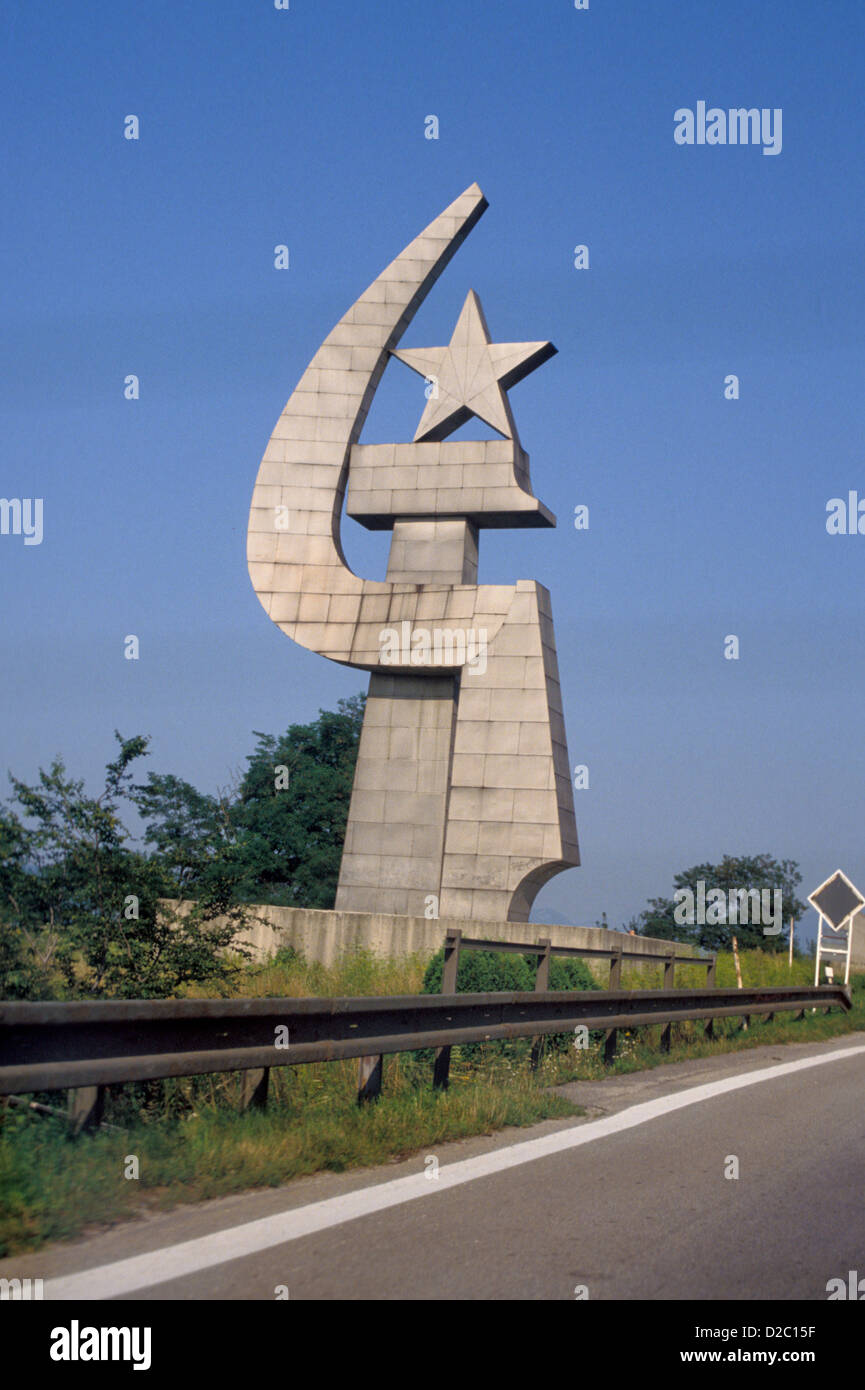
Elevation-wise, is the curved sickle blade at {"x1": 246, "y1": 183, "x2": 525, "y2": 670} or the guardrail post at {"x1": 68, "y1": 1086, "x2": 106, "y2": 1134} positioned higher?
the curved sickle blade at {"x1": 246, "y1": 183, "x2": 525, "y2": 670}

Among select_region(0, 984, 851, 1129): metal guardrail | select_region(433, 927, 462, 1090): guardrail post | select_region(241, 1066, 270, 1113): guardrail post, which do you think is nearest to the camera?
select_region(0, 984, 851, 1129): metal guardrail

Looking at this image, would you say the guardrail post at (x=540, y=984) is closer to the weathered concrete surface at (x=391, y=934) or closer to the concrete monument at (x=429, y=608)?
the weathered concrete surface at (x=391, y=934)

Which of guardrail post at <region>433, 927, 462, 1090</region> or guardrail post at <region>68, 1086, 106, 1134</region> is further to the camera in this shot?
guardrail post at <region>433, 927, 462, 1090</region>

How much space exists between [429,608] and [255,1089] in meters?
25.1

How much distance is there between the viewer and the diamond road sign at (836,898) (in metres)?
26.2

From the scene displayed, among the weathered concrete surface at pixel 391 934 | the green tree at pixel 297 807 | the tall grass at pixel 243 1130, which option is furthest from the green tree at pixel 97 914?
the green tree at pixel 297 807

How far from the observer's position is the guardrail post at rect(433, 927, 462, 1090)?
411 inches

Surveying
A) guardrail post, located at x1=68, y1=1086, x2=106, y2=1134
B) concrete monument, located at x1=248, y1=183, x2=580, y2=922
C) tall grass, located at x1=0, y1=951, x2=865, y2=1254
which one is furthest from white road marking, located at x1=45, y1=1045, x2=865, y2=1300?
concrete monument, located at x1=248, y1=183, x2=580, y2=922

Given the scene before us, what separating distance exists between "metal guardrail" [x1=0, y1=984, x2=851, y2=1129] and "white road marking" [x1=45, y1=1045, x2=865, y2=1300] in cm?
104

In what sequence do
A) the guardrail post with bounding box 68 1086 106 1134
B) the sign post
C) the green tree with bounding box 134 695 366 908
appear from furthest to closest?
1. the green tree with bounding box 134 695 366 908
2. the sign post
3. the guardrail post with bounding box 68 1086 106 1134

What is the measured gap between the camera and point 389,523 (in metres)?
34.6

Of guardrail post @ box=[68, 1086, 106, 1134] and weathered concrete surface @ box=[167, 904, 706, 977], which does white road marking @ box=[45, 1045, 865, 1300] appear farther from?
weathered concrete surface @ box=[167, 904, 706, 977]
